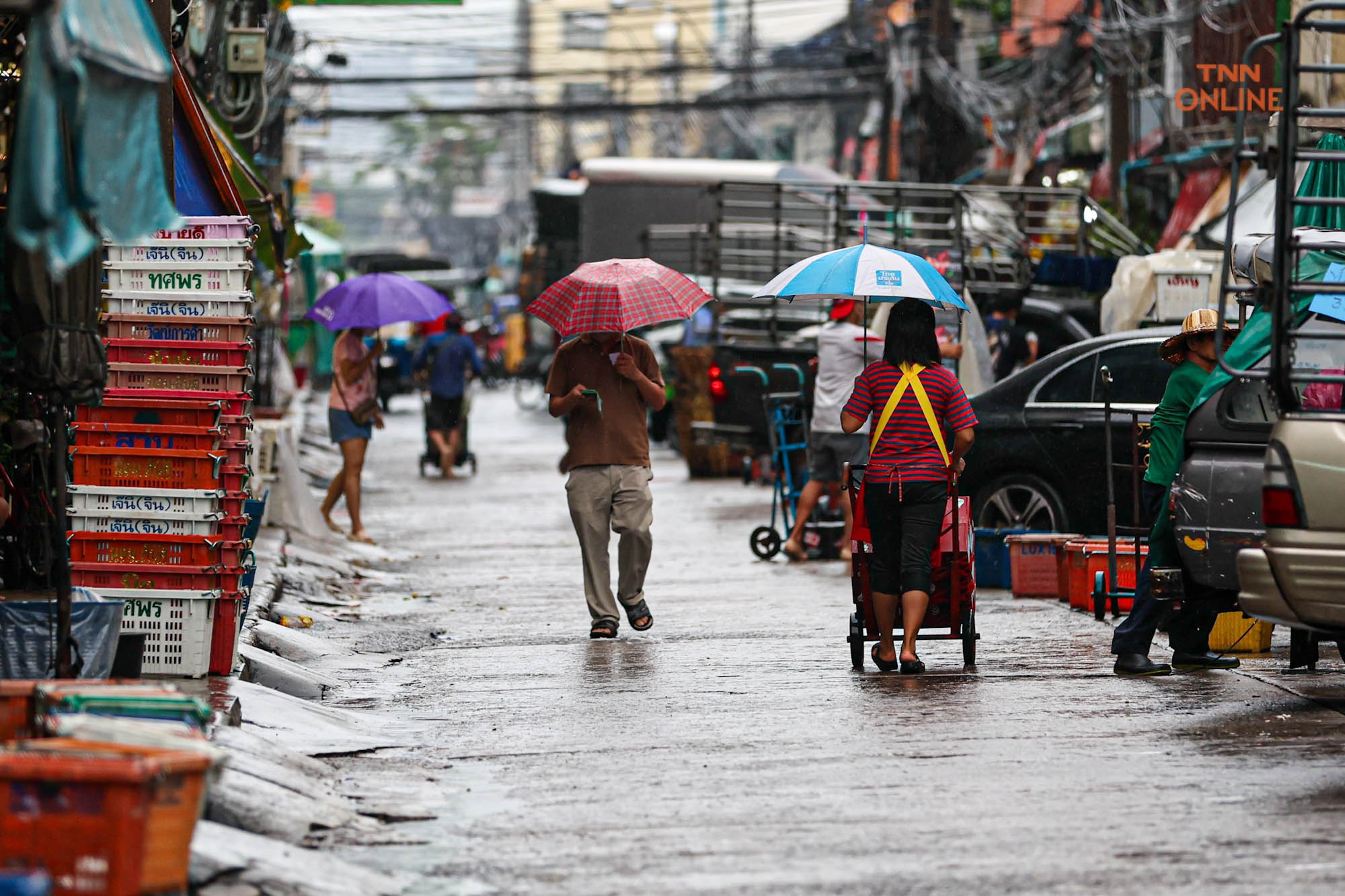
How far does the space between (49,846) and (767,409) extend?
11.9 meters

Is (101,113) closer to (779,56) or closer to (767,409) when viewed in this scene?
(767,409)

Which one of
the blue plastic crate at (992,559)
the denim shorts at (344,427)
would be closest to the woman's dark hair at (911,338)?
the blue plastic crate at (992,559)

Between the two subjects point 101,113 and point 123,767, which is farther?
point 101,113

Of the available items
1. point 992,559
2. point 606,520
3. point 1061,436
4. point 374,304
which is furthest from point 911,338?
point 374,304

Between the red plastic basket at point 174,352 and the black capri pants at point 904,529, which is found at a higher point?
the red plastic basket at point 174,352

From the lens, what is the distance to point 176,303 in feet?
28.3

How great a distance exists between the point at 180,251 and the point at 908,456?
3624mm

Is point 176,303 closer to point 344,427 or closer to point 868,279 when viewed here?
point 868,279

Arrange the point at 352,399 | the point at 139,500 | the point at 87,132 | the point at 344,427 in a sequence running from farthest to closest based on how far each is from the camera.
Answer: the point at 344,427 → the point at 352,399 → the point at 139,500 → the point at 87,132

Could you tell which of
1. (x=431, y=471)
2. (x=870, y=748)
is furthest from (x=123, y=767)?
(x=431, y=471)

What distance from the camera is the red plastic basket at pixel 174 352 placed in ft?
28.2

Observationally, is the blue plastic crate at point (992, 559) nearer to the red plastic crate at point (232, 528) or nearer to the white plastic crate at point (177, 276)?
the red plastic crate at point (232, 528)

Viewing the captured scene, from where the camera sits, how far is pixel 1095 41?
2539cm

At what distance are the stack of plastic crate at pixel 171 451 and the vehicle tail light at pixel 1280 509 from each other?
4.54 m
